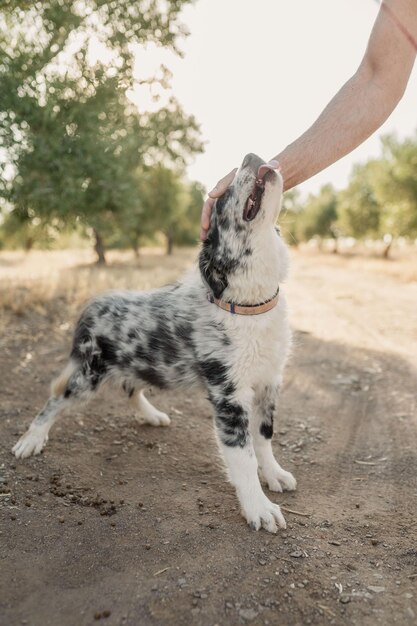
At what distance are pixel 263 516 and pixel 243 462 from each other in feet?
1.14

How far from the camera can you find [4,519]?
3254mm

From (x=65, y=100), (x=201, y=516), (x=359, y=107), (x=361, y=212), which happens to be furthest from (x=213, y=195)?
(x=361, y=212)

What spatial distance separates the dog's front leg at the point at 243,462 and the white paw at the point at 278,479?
1.39ft

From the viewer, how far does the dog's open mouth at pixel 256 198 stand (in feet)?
10.5

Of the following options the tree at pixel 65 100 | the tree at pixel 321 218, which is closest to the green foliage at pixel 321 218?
the tree at pixel 321 218

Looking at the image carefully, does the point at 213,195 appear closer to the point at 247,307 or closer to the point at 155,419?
the point at 247,307

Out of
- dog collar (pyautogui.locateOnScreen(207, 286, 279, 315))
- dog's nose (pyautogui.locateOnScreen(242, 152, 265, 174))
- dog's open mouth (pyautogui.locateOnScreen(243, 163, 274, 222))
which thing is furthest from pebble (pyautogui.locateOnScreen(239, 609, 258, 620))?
dog's nose (pyautogui.locateOnScreen(242, 152, 265, 174))

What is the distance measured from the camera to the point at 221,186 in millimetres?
3428

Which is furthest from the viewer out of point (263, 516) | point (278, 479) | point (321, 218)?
point (321, 218)

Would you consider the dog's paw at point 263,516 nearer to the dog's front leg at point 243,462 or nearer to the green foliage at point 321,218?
the dog's front leg at point 243,462

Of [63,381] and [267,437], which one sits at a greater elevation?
[63,381]

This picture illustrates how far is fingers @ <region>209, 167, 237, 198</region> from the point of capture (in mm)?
3416

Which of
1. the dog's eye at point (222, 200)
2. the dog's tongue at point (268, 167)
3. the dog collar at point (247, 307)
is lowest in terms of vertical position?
the dog collar at point (247, 307)

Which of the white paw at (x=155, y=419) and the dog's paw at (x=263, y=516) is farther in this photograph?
the white paw at (x=155, y=419)
